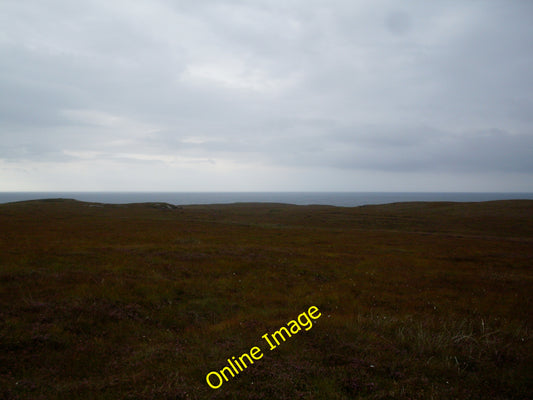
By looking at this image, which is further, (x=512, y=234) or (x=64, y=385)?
(x=512, y=234)

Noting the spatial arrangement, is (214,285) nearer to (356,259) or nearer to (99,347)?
(99,347)

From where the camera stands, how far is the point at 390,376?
6.41 m

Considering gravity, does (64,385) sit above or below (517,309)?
above

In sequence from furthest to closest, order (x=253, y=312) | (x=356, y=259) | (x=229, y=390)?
(x=356, y=259) → (x=253, y=312) → (x=229, y=390)

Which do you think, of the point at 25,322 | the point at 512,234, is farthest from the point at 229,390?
the point at 512,234

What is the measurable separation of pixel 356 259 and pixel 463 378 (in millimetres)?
15960

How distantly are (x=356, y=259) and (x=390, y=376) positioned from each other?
53.6 ft

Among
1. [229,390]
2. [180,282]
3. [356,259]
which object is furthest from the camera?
[356,259]

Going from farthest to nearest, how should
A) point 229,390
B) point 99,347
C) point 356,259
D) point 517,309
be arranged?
1. point 356,259
2. point 517,309
3. point 99,347
4. point 229,390

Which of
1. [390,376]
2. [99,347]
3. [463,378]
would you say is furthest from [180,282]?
[463,378]

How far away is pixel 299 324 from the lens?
9133 millimetres

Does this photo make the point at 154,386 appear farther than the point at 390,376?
No

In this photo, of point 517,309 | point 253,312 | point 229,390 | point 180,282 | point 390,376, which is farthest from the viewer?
point 180,282

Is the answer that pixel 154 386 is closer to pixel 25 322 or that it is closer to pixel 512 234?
pixel 25 322
